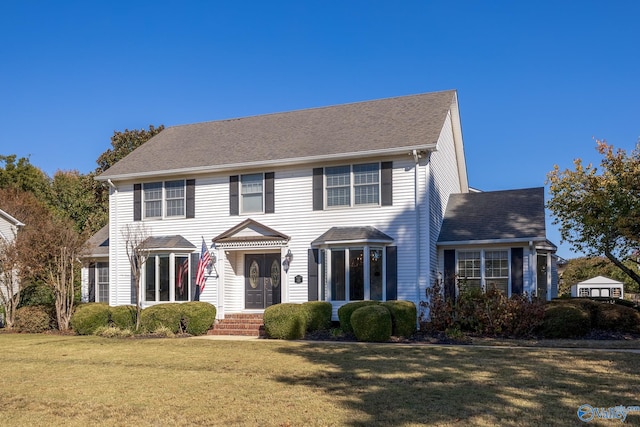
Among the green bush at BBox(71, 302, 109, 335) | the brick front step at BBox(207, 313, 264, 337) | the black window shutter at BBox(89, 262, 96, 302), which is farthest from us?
the black window shutter at BBox(89, 262, 96, 302)

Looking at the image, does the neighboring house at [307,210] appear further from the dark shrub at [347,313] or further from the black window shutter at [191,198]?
the dark shrub at [347,313]

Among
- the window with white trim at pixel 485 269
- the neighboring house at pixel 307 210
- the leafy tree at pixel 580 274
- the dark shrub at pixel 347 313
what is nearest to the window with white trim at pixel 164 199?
the neighboring house at pixel 307 210

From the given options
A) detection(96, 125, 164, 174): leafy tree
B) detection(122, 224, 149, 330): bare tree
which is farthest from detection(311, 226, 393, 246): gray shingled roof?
detection(96, 125, 164, 174): leafy tree

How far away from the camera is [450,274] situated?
64.6ft

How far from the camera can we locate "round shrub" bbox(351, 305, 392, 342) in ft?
54.3

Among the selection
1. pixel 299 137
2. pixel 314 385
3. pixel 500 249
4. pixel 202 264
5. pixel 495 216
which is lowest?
pixel 314 385

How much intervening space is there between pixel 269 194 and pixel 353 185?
293 cm

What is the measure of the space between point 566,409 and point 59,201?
37.9 meters

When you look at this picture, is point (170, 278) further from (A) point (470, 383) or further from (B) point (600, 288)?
(B) point (600, 288)

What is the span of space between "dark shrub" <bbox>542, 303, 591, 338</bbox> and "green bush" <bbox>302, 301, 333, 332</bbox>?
604 centimetres

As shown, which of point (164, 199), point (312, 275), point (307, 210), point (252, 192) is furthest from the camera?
point (164, 199)

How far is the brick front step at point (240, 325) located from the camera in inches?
774

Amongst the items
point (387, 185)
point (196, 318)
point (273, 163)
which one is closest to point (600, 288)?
point (387, 185)

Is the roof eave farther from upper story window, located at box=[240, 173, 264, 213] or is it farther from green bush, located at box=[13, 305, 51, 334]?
green bush, located at box=[13, 305, 51, 334]
